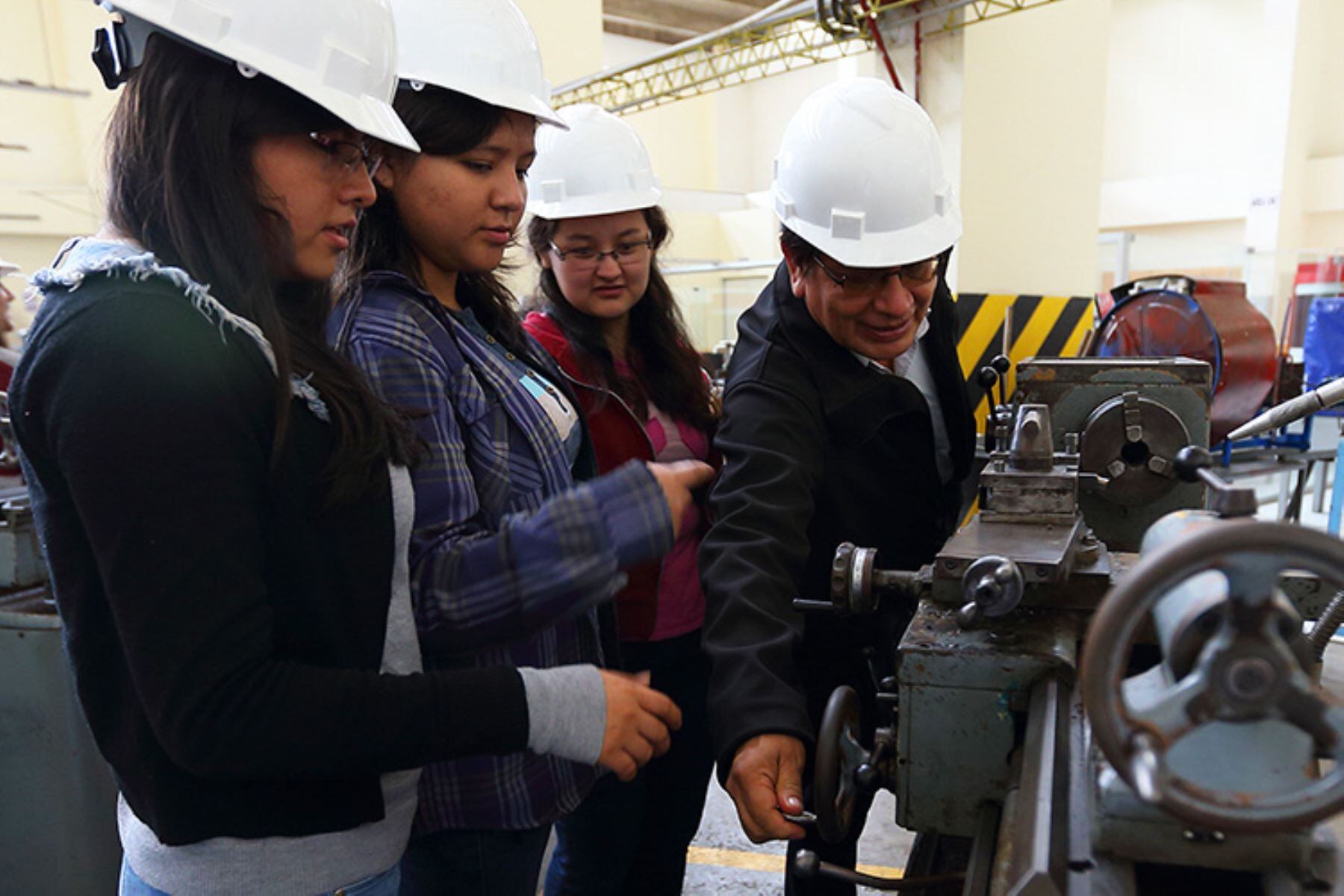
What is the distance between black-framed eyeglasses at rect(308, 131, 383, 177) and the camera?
63 cm

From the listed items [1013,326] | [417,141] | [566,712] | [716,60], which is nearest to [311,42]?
[417,141]

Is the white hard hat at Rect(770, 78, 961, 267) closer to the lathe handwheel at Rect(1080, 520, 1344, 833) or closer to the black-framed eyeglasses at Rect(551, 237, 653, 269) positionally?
the black-framed eyeglasses at Rect(551, 237, 653, 269)

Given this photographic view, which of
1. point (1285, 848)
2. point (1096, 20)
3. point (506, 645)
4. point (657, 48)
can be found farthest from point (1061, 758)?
point (657, 48)

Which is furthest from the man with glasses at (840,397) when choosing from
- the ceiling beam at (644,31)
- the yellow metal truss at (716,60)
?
the ceiling beam at (644,31)

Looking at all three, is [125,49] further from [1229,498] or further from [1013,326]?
[1013,326]

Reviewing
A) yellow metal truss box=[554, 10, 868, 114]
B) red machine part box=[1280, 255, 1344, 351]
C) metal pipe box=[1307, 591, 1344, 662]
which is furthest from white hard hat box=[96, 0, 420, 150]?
red machine part box=[1280, 255, 1344, 351]

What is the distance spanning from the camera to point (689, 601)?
1258 mm

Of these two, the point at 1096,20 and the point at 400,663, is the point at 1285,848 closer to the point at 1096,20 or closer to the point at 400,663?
the point at 400,663

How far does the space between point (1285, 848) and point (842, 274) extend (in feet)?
2.52

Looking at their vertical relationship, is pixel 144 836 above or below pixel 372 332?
below

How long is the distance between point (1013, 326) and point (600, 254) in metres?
1.91

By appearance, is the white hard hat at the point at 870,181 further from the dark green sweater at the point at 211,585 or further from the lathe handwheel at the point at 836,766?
the dark green sweater at the point at 211,585

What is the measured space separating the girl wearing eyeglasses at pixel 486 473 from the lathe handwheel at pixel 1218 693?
34cm

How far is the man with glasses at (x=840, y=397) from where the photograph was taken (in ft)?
3.30
